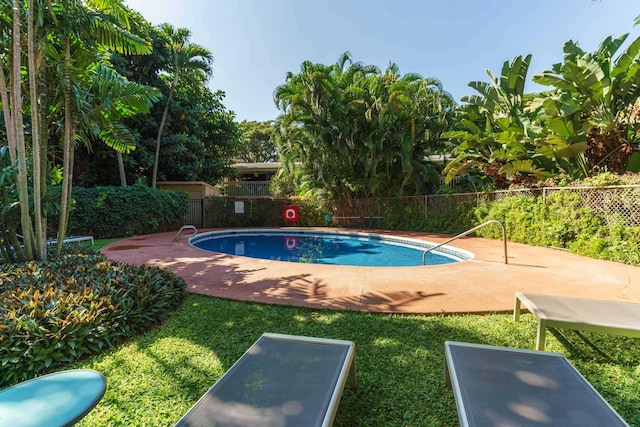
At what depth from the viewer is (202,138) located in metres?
20.1

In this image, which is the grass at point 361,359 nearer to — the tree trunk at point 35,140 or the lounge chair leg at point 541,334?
the lounge chair leg at point 541,334

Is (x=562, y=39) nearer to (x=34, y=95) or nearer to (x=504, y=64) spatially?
(x=504, y=64)

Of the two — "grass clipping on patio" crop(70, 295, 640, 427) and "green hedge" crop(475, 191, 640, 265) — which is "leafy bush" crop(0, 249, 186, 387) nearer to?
"grass clipping on patio" crop(70, 295, 640, 427)

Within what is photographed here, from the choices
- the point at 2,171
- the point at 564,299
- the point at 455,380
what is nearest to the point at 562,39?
the point at 564,299

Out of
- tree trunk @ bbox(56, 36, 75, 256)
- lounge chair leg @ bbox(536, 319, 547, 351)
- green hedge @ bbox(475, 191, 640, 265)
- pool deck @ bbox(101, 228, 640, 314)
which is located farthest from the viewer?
green hedge @ bbox(475, 191, 640, 265)

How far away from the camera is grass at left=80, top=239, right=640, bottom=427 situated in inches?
89.5

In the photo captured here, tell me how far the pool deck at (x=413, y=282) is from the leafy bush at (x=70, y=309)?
1008 mm

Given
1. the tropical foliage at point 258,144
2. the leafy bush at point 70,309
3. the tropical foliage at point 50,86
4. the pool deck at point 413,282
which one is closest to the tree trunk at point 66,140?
the tropical foliage at point 50,86

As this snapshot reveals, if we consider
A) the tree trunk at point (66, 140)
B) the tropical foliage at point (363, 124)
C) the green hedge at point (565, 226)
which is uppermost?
the tropical foliage at point (363, 124)

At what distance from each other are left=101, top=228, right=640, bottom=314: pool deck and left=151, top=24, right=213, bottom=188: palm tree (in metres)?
11.7

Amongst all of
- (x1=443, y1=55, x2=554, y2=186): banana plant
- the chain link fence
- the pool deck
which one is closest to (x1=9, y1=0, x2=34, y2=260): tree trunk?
the pool deck

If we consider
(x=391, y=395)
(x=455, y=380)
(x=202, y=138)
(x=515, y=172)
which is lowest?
(x=391, y=395)

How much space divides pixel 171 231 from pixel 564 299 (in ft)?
53.9

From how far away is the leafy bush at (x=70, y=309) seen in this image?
2882 mm
